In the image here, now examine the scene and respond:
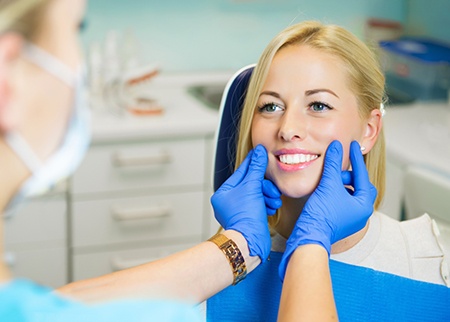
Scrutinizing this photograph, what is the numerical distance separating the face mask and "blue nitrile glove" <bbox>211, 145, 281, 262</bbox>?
2.56 ft

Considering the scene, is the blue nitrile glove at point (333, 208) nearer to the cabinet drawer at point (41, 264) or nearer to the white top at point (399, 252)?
the white top at point (399, 252)

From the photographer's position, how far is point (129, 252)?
2.79 m

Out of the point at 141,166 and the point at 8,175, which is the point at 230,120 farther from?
the point at 141,166

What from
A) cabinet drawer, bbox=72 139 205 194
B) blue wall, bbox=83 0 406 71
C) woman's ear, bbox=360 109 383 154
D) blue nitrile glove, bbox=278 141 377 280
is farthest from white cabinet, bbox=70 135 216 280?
blue nitrile glove, bbox=278 141 377 280

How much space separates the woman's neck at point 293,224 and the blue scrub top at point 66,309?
33.7 inches

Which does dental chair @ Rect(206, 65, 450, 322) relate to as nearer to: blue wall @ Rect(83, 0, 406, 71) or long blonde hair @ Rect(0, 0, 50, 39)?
long blonde hair @ Rect(0, 0, 50, 39)

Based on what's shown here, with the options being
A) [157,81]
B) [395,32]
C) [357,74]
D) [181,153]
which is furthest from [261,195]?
[395,32]

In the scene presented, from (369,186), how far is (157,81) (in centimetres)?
175

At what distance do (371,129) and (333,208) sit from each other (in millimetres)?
272

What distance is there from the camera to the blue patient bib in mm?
1490

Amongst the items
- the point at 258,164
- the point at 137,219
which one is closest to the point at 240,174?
the point at 258,164

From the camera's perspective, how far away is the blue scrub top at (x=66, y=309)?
0.67 meters

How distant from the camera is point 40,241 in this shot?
2.67m

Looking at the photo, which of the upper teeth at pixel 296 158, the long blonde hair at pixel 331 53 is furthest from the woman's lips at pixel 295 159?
the long blonde hair at pixel 331 53
